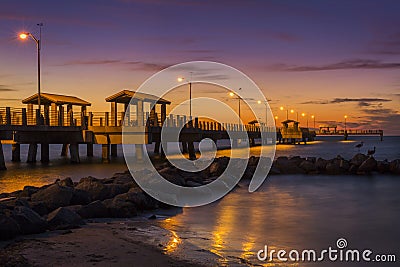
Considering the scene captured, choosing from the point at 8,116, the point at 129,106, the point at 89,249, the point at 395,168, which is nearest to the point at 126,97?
the point at 129,106

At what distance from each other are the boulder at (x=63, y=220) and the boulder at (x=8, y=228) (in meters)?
0.95

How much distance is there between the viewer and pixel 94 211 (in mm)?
12789

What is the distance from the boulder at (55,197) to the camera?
13.4 m

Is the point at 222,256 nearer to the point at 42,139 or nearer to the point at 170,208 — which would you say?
the point at 170,208

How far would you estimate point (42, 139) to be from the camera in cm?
3612

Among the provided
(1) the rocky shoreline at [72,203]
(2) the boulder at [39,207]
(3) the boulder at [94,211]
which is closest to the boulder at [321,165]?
(1) the rocky shoreline at [72,203]

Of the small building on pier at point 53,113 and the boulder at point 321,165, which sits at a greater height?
the small building on pier at point 53,113

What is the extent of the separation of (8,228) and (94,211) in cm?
349

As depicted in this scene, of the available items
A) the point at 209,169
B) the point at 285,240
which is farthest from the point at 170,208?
the point at 209,169

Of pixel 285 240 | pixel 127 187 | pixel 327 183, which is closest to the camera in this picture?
pixel 285 240

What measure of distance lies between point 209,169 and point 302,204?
31.2 feet

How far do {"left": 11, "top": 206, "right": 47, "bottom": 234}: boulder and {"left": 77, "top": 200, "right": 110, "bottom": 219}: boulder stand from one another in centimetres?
229

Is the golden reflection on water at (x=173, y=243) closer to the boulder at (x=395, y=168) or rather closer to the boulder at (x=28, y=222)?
the boulder at (x=28, y=222)

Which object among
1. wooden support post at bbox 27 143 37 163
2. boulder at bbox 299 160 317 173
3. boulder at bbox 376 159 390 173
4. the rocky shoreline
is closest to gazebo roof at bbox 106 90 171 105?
wooden support post at bbox 27 143 37 163
